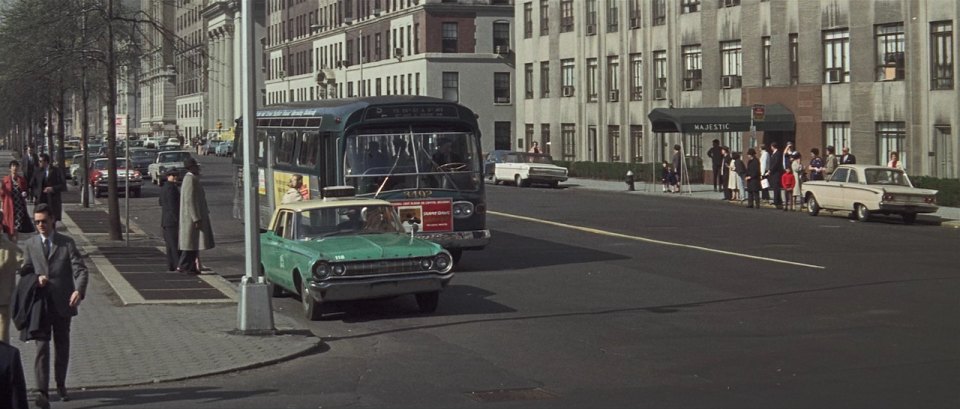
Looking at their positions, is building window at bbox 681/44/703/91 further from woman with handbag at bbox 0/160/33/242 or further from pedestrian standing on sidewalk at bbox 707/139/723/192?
woman with handbag at bbox 0/160/33/242

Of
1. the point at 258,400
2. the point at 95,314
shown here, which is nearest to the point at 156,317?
the point at 95,314

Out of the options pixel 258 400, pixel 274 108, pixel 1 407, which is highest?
pixel 274 108

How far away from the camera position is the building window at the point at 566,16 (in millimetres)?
70312

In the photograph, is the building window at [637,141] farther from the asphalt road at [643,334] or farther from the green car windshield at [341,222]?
the green car windshield at [341,222]

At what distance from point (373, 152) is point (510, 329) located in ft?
24.1

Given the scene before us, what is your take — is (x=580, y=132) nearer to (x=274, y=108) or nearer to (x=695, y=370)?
(x=274, y=108)

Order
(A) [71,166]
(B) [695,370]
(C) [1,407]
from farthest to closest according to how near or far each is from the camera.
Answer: (A) [71,166]
(B) [695,370]
(C) [1,407]

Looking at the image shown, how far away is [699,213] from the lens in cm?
3844

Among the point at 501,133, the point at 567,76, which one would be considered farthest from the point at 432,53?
the point at 567,76

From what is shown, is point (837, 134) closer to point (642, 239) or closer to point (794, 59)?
point (794, 59)

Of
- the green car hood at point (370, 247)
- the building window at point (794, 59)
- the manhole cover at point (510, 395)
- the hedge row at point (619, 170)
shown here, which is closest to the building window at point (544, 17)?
the hedge row at point (619, 170)

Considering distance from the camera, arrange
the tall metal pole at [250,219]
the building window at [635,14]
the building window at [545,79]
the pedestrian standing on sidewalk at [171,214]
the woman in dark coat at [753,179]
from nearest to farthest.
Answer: the tall metal pole at [250,219] → the pedestrian standing on sidewalk at [171,214] → the woman in dark coat at [753,179] → the building window at [635,14] → the building window at [545,79]

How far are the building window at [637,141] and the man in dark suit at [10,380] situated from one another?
58679mm

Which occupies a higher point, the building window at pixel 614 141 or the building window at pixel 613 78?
the building window at pixel 613 78
